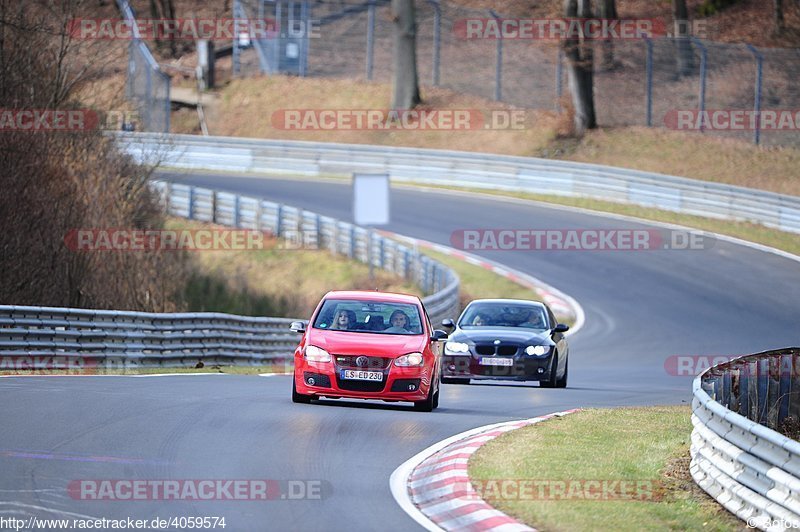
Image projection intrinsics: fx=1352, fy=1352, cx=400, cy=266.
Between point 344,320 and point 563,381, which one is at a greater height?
point 344,320

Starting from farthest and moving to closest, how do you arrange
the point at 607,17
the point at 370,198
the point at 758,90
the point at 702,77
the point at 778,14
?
the point at 778,14 → the point at 607,17 → the point at 702,77 → the point at 758,90 → the point at 370,198

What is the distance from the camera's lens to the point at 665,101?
53.1 metres

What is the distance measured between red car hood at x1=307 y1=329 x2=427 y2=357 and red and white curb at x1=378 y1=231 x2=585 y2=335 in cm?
Result: 1435

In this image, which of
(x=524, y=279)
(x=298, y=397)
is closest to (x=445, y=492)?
(x=298, y=397)

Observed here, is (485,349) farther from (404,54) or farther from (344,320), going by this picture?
(404,54)

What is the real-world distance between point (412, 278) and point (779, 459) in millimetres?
27897

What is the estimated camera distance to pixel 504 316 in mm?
21703

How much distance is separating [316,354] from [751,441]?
6.81 m

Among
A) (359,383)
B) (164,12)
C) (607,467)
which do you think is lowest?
(359,383)

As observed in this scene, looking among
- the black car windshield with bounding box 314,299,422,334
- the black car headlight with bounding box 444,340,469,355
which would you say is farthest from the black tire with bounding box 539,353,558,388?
the black car windshield with bounding box 314,299,422,334

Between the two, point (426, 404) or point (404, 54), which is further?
point (404, 54)

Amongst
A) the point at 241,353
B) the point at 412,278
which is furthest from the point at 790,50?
the point at 241,353

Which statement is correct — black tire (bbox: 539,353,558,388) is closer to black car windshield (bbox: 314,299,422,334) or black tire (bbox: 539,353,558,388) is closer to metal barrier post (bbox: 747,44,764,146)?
A: black car windshield (bbox: 314,299,422,334)

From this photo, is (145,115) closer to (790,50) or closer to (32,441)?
(790,50)
